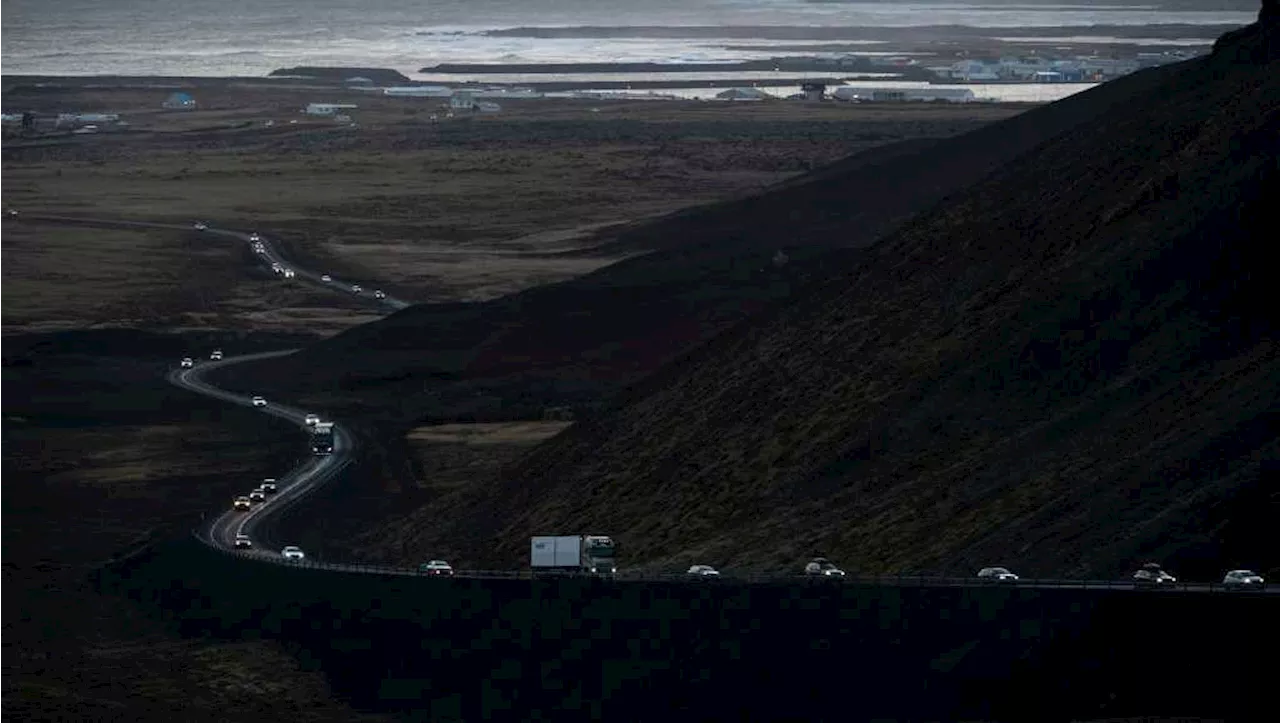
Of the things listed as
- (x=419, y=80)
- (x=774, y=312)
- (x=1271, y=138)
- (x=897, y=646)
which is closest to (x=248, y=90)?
(x=419, y=80)

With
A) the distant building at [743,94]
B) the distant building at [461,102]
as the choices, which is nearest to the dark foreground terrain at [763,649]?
the distant building at [461,102]

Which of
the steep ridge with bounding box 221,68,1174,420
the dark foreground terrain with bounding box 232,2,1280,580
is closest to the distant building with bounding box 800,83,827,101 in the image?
the steep ridge with bounding box 221,68,1174,420

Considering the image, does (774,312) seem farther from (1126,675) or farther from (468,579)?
(1126,675)

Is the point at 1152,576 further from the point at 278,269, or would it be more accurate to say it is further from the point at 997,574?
the point at 278,269

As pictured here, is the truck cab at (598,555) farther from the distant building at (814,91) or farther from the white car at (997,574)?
the distant building at (814,91)

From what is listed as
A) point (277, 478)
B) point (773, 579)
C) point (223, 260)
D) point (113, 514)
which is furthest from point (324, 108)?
point (773, 579)
